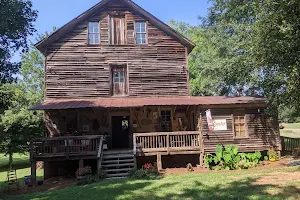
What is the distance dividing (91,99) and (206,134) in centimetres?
721

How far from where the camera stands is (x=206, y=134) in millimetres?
14305

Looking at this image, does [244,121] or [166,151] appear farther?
[244,121]

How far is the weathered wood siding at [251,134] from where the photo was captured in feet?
47.2

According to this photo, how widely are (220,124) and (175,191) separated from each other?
696 centimetres

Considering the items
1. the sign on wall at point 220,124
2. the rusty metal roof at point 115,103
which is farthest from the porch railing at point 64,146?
the sign on wall at point 220,124

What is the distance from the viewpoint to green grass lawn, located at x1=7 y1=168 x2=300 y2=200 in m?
7.75

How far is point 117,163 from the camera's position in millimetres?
12766

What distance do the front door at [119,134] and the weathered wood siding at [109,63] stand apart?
186 cm

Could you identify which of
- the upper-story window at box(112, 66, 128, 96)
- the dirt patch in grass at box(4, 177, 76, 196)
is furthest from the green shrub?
the dirt patch in grass at box(4, 177, 76, 196)

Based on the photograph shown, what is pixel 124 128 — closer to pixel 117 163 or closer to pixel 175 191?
pixel 117 163

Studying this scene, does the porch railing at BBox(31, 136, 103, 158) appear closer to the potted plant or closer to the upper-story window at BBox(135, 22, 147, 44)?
the potted plant

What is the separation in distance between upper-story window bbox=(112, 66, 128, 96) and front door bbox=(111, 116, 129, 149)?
5.42 ft

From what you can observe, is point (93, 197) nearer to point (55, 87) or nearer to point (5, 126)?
point (55, 87)

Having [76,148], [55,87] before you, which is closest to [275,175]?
[76,148]
